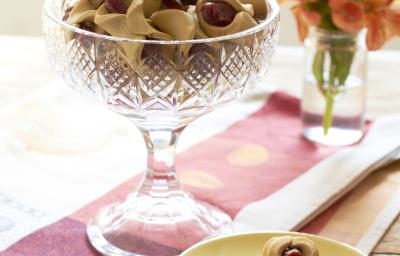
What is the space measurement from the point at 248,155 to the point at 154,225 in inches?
7.3

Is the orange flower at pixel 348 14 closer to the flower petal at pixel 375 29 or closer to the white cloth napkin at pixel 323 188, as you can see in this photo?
the flower petal at pixel 375 29

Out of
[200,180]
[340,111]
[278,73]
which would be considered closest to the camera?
[200,180]

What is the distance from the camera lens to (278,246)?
0.63 metres

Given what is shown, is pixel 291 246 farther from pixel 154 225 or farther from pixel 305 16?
pixel 305 16

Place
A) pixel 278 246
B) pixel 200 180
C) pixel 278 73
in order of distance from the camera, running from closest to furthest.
Answer: 1. pixel 278 246
2. pixel 200 180
3. pixel 278 73

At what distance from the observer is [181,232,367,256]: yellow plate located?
0.67 meters

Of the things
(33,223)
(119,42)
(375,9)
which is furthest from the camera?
(375,9)

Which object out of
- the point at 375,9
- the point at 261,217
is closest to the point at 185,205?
the point at 261,217

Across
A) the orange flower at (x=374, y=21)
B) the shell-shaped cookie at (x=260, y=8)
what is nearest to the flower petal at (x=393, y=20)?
the orange flower at (x=374, y=21)

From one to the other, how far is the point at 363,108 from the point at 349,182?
15 centimetres

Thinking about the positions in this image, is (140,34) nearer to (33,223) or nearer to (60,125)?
(33,223)

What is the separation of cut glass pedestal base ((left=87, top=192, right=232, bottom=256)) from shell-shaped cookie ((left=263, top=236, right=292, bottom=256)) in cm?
13

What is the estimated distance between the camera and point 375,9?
911 mm

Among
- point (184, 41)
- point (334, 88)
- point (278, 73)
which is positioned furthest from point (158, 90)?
point (278, 73)
